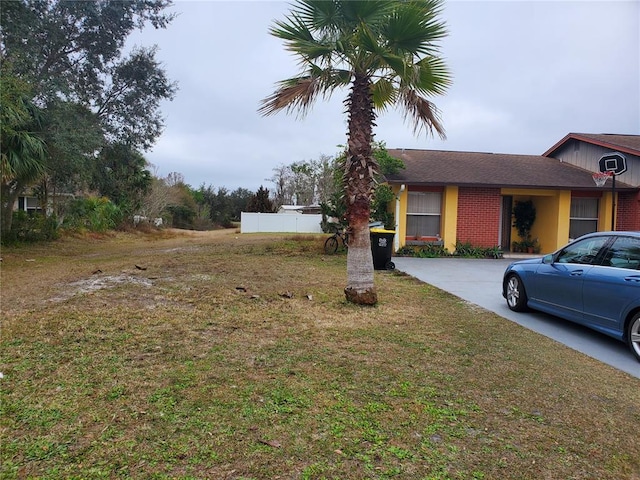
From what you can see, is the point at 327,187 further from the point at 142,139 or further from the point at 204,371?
the point at 204,371

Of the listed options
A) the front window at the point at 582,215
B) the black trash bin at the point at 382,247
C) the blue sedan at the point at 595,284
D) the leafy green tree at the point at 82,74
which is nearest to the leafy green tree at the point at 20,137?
the leafy green tree at the point at 82,74

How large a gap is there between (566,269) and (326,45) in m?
5.07

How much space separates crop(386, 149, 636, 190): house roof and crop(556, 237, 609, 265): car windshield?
27.0 ft

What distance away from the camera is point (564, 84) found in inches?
586

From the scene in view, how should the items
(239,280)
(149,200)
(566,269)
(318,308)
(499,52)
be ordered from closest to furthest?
(566,269) → (318,308) → (239,280) → (499,52) → (149,200)

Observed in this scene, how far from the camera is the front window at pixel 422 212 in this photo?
14.9 metres

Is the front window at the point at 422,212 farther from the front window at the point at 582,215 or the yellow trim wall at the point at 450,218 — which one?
the front window at the point at 582,215

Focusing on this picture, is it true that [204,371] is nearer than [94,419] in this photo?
No

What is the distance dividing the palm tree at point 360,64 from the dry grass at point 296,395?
1512 mm

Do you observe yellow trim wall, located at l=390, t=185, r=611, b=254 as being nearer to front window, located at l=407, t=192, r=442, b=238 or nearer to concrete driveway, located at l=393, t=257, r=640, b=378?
front window, located at l=407, t=192, r=442, b=238

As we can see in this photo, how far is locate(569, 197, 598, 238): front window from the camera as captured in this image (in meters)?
15.5

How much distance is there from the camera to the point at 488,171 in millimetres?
15727

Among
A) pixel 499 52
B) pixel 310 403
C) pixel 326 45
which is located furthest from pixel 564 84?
pixel 310 403

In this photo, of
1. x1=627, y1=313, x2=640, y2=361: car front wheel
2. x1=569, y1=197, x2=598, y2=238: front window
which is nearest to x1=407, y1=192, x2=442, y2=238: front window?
x1=569, y1=197, x2=598, y2=238: front window
